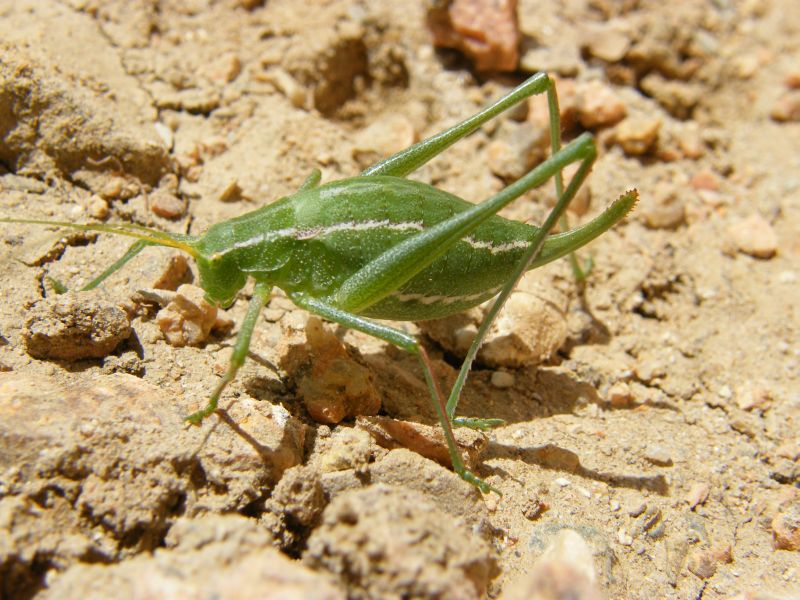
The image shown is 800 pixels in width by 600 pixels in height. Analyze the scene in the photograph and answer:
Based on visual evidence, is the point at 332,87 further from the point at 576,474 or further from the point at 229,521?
the point at 229,521

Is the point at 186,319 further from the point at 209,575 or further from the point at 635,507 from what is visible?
the point at 635,507

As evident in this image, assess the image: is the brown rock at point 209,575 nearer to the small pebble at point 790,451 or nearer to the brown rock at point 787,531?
the brown rock at point 787,531

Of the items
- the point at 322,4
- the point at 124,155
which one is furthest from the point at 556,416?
the point at 322,4

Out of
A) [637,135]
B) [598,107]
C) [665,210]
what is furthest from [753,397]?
[598,107]

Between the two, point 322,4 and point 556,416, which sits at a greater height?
point 322,4

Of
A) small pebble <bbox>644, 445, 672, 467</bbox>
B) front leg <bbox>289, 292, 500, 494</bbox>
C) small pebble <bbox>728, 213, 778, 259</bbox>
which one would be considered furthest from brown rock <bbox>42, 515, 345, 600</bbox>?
small pebble <bbox>728, 213, 778, 259</bbox>

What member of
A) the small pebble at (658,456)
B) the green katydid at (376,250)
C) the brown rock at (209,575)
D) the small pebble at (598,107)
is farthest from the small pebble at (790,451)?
the small pebble at (598,107)

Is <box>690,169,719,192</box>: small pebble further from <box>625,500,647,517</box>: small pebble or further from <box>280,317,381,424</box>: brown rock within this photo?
<box>280,317,381,424</box>: brown rock
